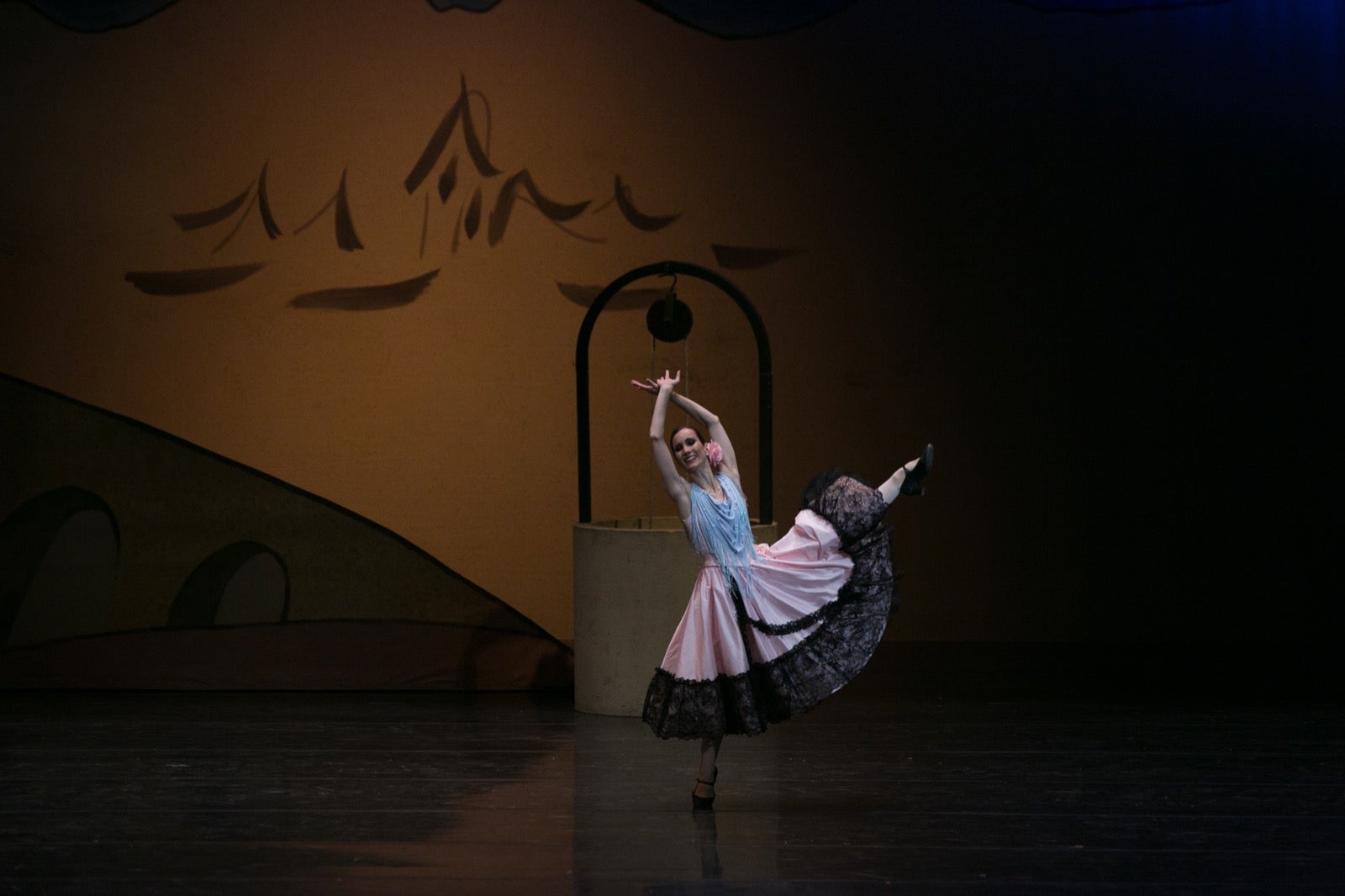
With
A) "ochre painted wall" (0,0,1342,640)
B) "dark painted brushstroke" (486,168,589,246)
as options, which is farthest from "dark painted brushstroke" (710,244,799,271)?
"dark painted brushstroke" (486,168,589,246)

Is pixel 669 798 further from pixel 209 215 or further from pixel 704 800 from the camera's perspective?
pixel 209 215

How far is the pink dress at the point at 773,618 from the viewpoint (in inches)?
170

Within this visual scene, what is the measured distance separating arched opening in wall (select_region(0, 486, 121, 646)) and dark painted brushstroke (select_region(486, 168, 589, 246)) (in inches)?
85.0

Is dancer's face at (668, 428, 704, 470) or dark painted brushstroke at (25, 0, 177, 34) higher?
dark painted brushstroke at (25, 0, 177, 34)

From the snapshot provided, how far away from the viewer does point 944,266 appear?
698 centimetres

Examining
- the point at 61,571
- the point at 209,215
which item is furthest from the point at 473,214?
the point at 61,571

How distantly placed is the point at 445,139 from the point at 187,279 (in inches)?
53.1

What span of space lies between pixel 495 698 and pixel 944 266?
286cm

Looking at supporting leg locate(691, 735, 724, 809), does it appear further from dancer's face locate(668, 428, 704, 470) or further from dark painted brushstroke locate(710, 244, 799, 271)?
dark painted brushstroke locate(710, 244, 799, 271)

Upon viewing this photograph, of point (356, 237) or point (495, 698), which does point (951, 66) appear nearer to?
point (356, 237)

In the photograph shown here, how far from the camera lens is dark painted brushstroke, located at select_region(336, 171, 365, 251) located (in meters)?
6.89

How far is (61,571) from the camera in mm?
6707

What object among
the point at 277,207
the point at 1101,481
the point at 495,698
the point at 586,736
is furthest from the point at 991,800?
the point at 277,207

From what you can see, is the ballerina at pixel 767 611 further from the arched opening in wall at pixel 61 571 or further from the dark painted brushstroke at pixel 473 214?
the arched opening in wall at pixel 61 571
